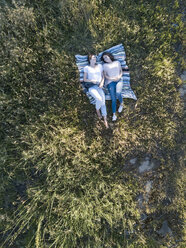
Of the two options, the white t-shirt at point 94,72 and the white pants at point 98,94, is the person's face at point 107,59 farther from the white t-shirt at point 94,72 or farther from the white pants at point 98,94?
the white pants at point 98,94

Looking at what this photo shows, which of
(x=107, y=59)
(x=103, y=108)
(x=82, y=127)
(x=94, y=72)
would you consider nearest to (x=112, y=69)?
(x=107, y=59)

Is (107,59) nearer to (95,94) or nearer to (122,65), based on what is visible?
(122,65)

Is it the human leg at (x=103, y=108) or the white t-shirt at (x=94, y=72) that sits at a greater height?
the white t-shirt at (x=94, y=72)

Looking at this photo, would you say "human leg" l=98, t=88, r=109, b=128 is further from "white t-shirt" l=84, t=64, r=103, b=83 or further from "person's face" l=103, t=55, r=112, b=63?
"person's face" l=103, t=55, r=112, b=63

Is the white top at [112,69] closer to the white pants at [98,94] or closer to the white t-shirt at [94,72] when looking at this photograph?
the white t-shirt at [94,72]

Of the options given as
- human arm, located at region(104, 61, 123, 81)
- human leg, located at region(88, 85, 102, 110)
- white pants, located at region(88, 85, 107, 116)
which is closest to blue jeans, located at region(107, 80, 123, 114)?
human arm, located at region(104, 61, 123, 81)

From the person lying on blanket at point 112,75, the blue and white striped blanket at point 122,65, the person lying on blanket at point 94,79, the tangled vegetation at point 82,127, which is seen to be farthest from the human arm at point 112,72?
the tangled vegetation at point 82,127

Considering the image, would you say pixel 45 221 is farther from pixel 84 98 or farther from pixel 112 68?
pixel 112 68

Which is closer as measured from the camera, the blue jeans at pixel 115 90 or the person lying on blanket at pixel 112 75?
the person lying on blanket at pixel 112 75

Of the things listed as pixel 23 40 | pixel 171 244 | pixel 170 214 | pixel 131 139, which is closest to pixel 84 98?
pixel 131 139
